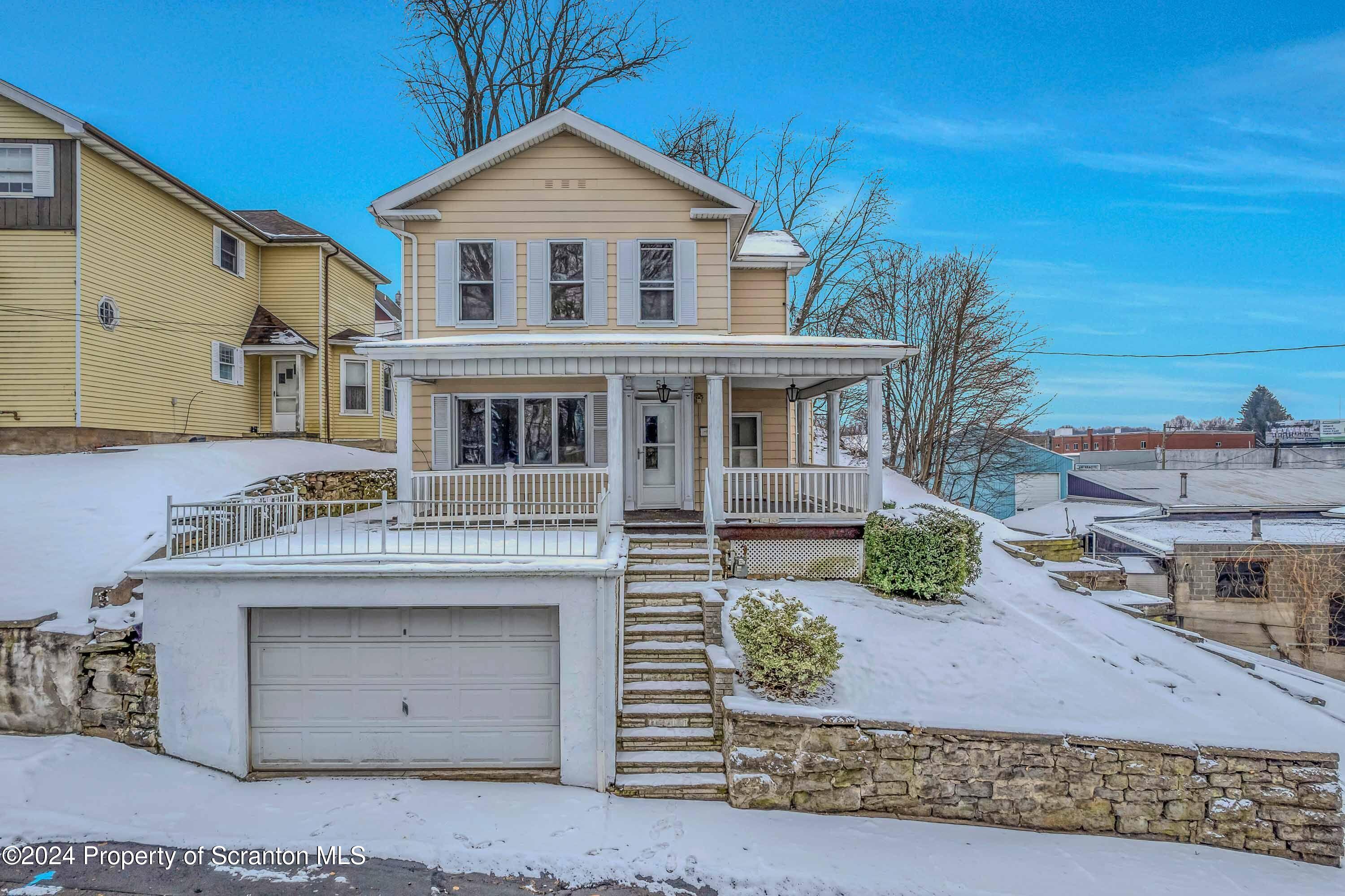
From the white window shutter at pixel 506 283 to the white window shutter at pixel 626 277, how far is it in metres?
1.96

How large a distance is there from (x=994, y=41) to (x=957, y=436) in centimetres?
1310

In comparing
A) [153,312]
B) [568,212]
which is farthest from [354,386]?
[568,212]

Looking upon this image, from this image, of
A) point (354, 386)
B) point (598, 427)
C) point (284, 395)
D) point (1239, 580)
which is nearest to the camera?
point (598, 427)

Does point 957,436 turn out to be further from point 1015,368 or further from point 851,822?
point 851,822

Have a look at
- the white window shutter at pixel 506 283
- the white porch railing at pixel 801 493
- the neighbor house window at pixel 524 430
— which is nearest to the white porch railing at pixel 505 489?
the neighbor house window at pixel 524 430

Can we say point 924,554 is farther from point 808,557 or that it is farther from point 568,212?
point 568,212

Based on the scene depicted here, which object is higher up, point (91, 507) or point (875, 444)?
point (875, 444)

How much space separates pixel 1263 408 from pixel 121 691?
104 m

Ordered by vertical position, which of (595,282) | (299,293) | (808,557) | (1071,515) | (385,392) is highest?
(299,293)

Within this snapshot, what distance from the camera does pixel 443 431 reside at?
11.7m

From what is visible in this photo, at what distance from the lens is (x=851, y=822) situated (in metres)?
6.15

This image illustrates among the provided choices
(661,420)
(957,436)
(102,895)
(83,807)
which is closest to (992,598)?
(661,420)

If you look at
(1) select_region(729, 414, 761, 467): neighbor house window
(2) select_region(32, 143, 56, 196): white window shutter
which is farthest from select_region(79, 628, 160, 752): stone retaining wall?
(2) select_region(32, 143, 56, 196): white window shutter

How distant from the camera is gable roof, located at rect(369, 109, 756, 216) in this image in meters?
11.6
